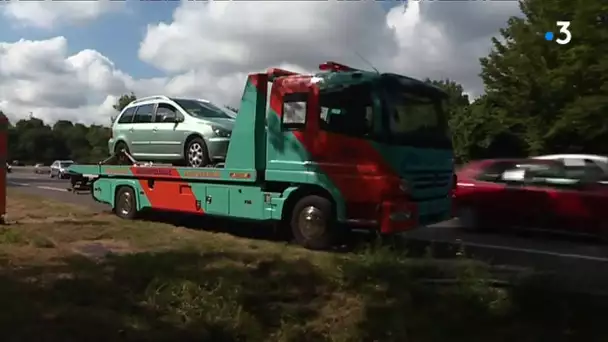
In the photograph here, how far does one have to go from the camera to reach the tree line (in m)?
22.9

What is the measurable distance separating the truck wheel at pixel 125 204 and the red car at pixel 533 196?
6.29m

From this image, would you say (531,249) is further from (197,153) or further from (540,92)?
(540,92)

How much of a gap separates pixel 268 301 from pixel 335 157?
333cm

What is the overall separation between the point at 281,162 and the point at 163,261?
2847 mm

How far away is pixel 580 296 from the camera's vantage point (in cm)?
639

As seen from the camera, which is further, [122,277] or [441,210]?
[441,210]

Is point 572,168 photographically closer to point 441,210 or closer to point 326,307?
point 441,210

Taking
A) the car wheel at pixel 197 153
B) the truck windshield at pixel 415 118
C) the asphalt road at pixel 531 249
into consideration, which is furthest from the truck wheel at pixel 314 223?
the car wheel at pixel 197 153

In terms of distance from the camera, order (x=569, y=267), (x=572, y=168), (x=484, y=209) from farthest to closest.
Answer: (x=484, y=209)
(x=572, y=168)
(x=569, y=267)

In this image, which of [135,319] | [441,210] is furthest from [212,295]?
[441,210]

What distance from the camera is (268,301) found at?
6.33m

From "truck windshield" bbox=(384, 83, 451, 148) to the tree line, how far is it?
8.10 meters

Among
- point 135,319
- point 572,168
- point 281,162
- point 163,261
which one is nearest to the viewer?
point 135,319

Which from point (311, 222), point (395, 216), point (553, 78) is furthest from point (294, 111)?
point (553, 78)
